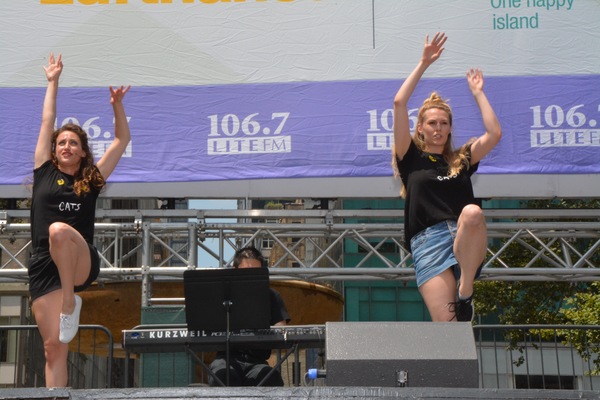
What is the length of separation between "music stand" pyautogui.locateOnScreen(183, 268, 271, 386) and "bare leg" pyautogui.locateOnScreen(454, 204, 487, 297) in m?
1.28

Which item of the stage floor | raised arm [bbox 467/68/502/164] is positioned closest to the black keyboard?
raised arm [bbox 467/68/502/164]

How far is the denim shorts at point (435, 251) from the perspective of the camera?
198 inches

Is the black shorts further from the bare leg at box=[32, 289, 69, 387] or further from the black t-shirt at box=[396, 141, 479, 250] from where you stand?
the black t-shirt at box=[396, 141, 479, 250]

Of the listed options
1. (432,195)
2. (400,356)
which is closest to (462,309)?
(432,195)

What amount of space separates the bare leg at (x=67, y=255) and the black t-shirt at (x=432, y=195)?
1.77m

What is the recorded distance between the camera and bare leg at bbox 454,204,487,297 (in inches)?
190

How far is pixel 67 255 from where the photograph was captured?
5.04m

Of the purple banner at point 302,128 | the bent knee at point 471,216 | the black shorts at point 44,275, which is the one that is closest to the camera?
the bent knee at point 471,216

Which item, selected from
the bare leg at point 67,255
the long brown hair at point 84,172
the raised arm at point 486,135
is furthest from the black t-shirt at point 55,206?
the raised arm at point 486,135

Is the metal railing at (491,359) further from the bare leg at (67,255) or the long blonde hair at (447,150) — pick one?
the long blonde hair at (447,150)

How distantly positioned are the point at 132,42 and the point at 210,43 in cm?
69

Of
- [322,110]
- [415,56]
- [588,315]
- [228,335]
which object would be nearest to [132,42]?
[322,110]

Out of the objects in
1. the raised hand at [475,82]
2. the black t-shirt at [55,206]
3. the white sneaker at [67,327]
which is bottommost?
the white sneaker at [67,327]

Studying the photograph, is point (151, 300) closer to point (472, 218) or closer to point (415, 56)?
point (415, 56)
